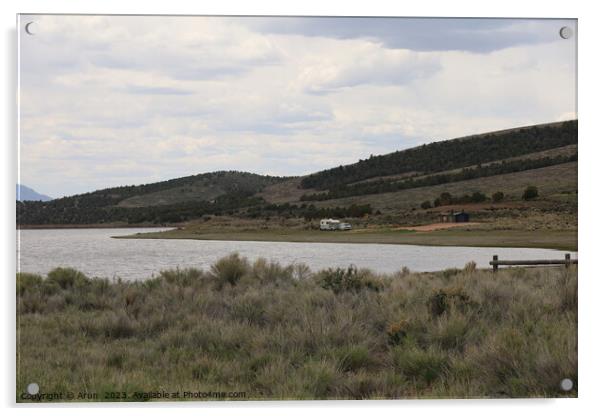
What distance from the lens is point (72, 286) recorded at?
10.1 m

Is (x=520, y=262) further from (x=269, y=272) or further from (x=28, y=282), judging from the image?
(x=28, y=282)

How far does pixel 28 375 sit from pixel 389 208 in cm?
578

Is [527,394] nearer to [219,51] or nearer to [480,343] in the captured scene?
[480,343]

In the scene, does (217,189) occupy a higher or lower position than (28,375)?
higher

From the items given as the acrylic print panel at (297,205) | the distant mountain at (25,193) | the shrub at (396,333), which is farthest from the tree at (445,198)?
the distant mountain at (25,193)

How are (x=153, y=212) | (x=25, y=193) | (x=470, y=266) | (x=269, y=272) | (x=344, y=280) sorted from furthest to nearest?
(x=269, y=272), (x=344, y=280), (x=470, y=266), (x=153, y=212), (x=25, y=193)

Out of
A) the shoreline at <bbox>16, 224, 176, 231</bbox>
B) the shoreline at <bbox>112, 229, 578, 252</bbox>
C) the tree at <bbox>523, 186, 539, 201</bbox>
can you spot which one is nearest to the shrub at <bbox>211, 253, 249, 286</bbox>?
the shoreline at <bbox>112, 229, 578, 252</bbox>

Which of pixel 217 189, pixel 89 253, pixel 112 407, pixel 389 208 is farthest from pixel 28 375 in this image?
pixel 389 208

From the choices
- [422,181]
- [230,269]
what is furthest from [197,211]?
[422,181]

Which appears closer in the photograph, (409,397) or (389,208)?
(409,397)

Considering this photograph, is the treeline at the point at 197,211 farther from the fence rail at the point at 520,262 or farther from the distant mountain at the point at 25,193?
the fence rail at the point at 520,262

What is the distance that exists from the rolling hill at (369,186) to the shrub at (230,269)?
2.56 feet

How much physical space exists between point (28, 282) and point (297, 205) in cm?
416

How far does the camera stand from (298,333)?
8281mm
